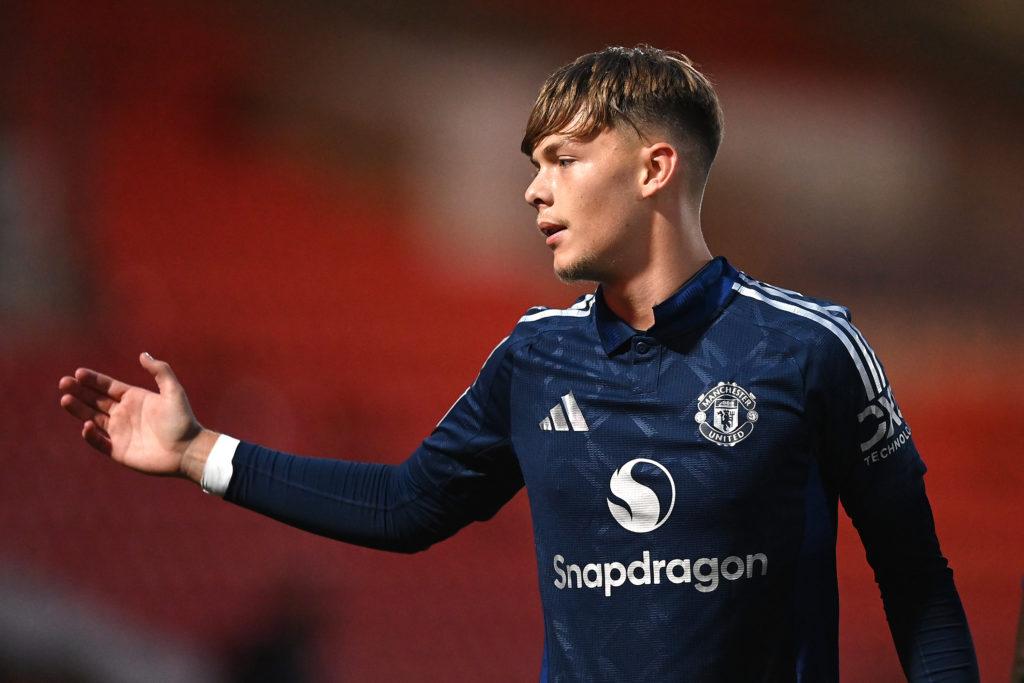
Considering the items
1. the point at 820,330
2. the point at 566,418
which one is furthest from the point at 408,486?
the point at 820,330

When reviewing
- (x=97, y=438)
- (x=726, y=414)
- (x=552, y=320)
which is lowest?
(x=97, y=438)

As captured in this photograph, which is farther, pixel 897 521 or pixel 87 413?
pixel 87 413

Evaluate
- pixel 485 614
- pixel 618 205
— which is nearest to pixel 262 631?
pixel 485 614

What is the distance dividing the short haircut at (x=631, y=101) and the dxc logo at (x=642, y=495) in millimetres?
431

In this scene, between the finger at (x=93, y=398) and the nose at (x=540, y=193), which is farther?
the finger at (x=93, y=398)

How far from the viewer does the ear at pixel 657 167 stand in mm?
1349

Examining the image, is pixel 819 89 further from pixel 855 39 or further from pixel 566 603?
pixel 566 603

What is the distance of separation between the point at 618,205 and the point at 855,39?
2104 millimetres

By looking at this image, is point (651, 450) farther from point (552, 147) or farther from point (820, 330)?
point (552, 147)

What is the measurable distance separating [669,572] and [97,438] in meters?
0.81

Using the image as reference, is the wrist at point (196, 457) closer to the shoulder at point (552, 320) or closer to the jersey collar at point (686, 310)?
the shoulder at point (552, 320)

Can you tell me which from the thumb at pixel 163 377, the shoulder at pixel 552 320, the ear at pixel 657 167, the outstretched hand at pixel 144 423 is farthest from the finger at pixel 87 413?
the ear at pixel 657 167

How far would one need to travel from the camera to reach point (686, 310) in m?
1.30

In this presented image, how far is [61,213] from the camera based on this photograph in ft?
9.60
